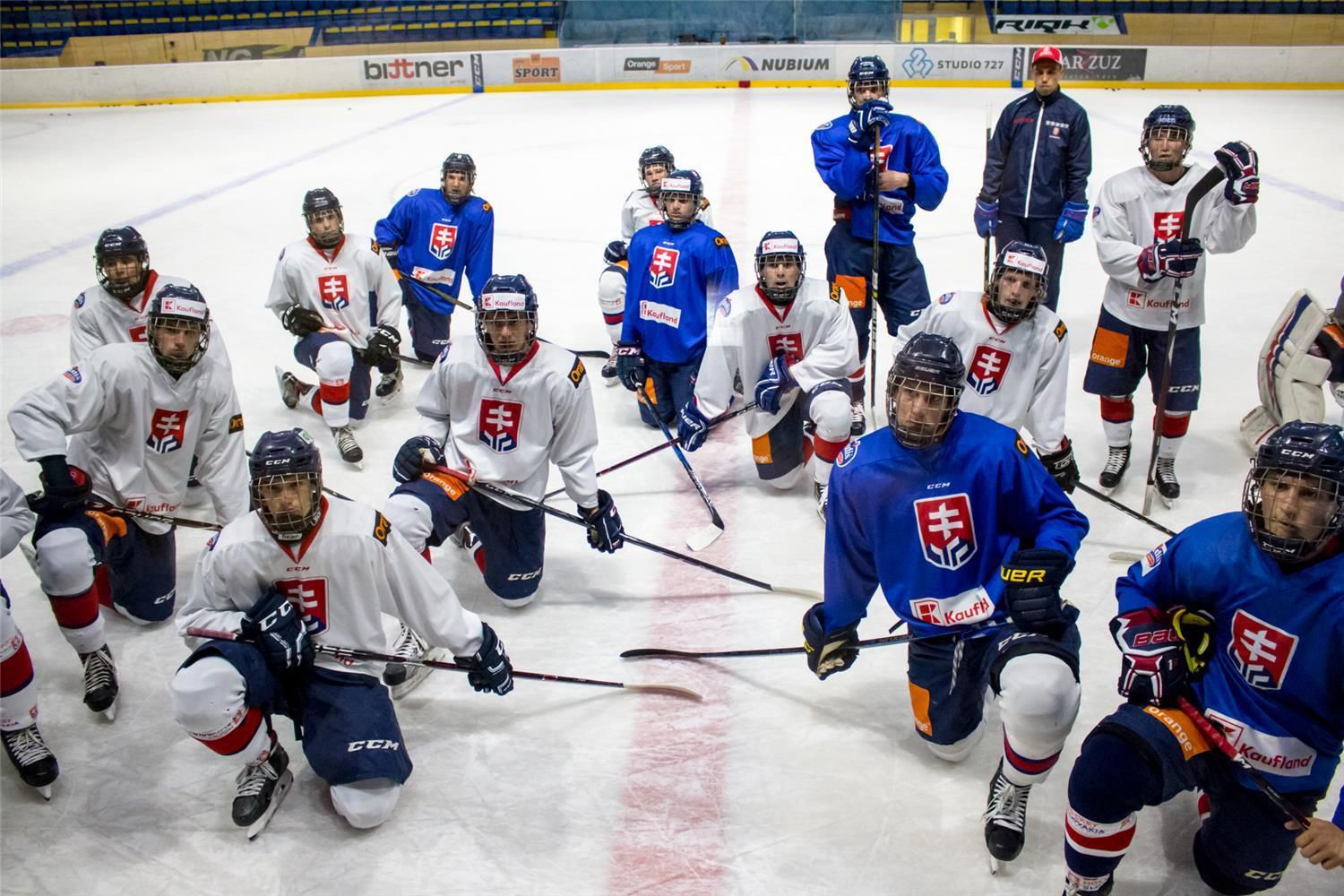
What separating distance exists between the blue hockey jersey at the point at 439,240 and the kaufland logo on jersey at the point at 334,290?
2.04 feet

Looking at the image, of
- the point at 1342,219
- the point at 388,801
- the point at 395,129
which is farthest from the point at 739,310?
the point at 395,129

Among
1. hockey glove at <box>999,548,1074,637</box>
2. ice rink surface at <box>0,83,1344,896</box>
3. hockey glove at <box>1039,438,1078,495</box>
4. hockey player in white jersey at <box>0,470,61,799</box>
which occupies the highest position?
hockey glove at <box>999,548,1074,637</box>

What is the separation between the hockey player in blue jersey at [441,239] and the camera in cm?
535

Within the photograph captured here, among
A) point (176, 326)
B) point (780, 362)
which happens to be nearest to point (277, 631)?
point (176, 326)

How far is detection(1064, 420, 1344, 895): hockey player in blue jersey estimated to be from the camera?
197cm

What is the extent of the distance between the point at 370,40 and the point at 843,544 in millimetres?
15678

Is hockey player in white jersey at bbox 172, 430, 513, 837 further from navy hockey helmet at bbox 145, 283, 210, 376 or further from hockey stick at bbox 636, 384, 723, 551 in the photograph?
hockey stick at bbox 636, 384, 723, 551

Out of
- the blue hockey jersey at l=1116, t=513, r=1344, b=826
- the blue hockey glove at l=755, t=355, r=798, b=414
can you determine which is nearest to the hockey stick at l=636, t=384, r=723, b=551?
the blue hockey glove at l=755, t=355, r=798, b=414

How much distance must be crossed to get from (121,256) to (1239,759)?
3.57m

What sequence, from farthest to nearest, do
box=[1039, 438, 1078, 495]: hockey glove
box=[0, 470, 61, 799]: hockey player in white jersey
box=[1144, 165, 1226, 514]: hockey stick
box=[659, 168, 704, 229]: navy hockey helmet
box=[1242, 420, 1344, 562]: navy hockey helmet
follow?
box=[659, 168, 704, 229]: navy hockey helmet < box=[1144, 165, 1226, 514]: hockey stick < box=[1039, 438, 1078, 495]: hockey glove < box=[0, 470, 61, 799]: hockey player in white jersey < box=[1242, 420, 1344, 562]: navy hockey helmet

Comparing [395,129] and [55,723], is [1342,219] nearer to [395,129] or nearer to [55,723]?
[55,723]

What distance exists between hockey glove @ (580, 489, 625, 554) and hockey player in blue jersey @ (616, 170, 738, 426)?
1.26m

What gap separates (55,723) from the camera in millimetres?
2895

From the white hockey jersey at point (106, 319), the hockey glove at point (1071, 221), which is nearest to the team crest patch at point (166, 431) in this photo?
the white hockey jersey at point (106, 319)
